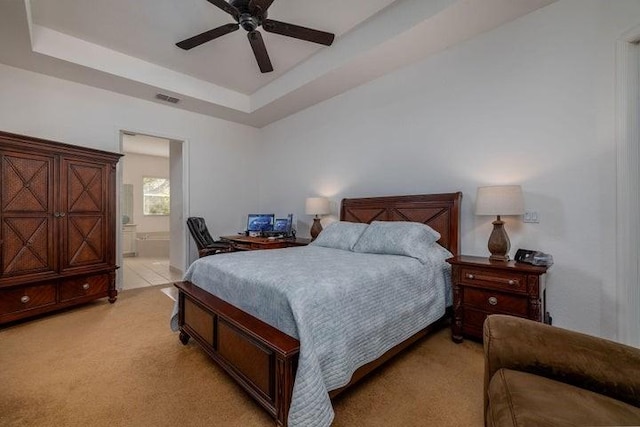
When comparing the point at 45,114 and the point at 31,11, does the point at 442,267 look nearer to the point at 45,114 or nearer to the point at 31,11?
the point at 31,11

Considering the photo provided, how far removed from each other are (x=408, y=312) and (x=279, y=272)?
0.98 meters

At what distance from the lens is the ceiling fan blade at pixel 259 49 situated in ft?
8.44

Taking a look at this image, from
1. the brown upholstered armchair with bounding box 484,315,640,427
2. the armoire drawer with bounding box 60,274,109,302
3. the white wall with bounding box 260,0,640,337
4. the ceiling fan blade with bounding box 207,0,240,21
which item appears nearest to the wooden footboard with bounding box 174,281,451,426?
the brown upholstered armchair with bounding box 484,315,640,427

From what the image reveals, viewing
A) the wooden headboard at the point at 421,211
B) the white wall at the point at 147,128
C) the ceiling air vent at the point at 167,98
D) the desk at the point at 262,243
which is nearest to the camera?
the wooden headboard at the point at 421,211

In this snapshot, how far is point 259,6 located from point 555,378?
Answer: 2881 mm

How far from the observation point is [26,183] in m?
2.84

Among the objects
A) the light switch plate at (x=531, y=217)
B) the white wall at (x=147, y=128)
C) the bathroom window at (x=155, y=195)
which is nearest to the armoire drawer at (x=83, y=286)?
the white wall at (x=147, y=128)

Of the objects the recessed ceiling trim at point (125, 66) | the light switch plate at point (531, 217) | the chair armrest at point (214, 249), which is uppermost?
the recessed ceiling trim at point (125, 66)

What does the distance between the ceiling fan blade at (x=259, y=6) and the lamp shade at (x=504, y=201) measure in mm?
2316

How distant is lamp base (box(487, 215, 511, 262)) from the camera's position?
7.92 feet

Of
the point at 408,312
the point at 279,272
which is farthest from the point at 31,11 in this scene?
the point at 408,312

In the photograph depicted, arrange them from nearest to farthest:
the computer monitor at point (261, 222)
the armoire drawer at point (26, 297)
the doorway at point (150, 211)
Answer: the armoire drawer at point (26, 297)
the computer monitor at point (261, 222)
the doorway at point (150, 211)

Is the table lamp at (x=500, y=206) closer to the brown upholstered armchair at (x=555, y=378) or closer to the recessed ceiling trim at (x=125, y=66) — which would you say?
the brown upholstered armchair at (x=555, y=378)

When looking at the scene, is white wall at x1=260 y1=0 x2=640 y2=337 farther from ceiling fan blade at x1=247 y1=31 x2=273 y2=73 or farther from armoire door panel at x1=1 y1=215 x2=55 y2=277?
armoire door panel at x1=1 y1=215 x2=55 y2=277
